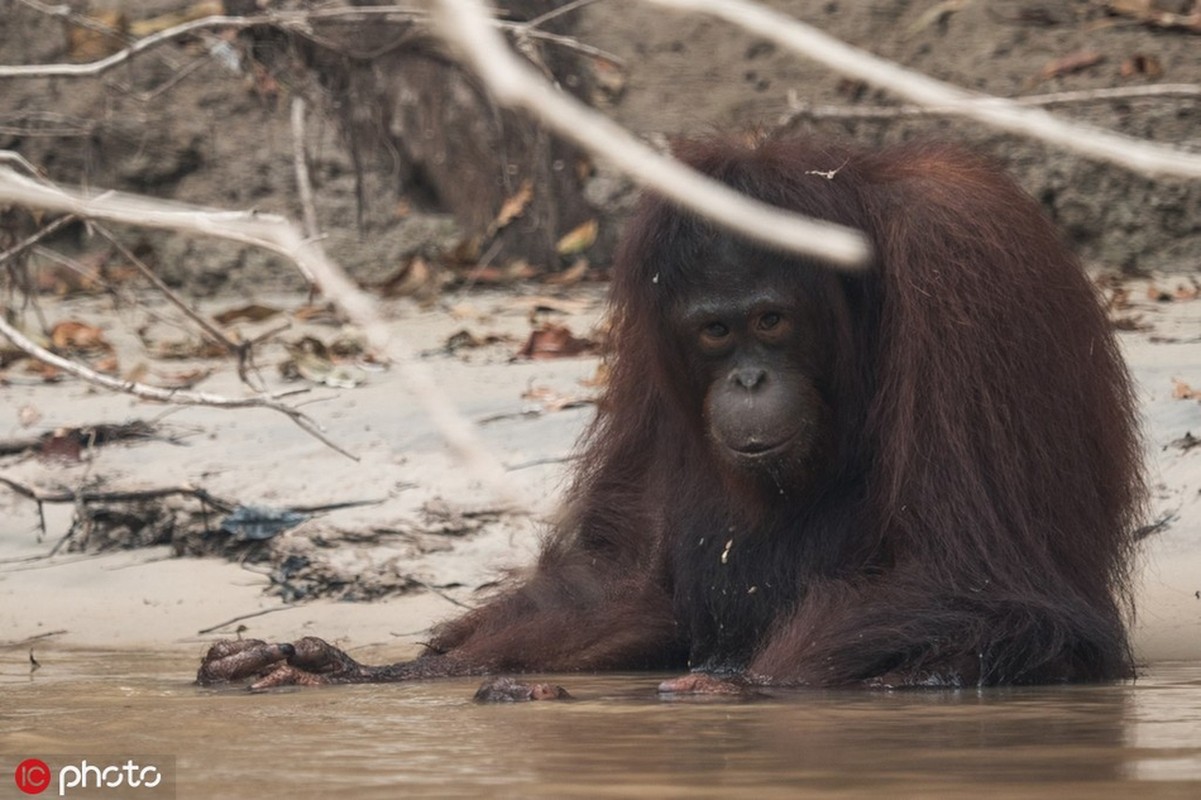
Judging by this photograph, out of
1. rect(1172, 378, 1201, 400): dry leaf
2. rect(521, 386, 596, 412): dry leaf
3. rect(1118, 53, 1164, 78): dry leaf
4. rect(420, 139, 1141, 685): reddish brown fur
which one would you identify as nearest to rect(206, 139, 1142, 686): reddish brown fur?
rect(420, 139, 1141, 685): reddish brown fur

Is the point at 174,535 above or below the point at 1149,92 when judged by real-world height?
below

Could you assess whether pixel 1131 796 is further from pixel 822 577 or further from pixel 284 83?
pixel 284 83

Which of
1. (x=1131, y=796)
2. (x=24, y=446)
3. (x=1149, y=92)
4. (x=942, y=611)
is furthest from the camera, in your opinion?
(x=24, y=446)

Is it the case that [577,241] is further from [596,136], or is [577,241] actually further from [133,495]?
[596,136]

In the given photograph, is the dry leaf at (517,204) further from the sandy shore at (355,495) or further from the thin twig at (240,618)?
the thin twig at (240,618)

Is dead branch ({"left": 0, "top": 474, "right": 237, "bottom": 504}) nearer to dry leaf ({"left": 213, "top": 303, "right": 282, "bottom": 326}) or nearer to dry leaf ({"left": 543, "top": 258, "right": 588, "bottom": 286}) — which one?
dry leaf ({"left": 213, "top": 303, "right": 282, "bottom": 326})

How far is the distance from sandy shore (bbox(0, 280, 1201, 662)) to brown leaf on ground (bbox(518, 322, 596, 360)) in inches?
5.6

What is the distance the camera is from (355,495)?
20.0 ft

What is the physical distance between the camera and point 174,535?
6020mm

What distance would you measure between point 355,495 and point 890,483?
85.2 inches

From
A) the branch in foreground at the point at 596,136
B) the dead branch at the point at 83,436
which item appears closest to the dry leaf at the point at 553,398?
the dead branch at the point at 83,436

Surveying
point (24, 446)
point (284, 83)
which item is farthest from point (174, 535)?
point (284, 83)

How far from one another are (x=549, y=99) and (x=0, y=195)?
778mm

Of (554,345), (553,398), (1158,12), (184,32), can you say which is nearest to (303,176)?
(184,32)
